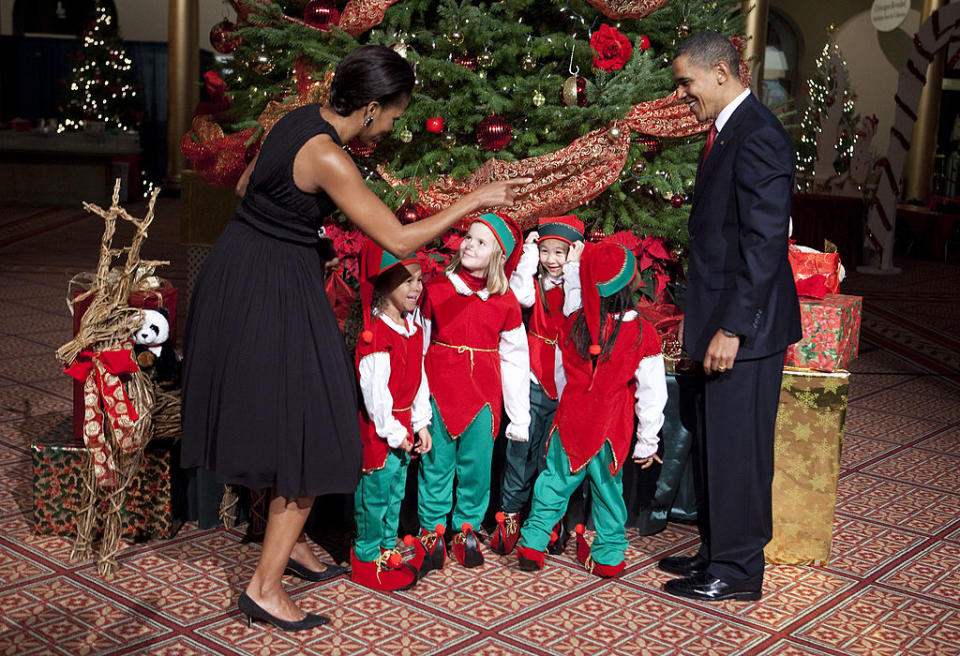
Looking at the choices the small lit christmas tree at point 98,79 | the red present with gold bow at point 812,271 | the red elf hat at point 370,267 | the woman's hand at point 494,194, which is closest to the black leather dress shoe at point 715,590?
the red present with gold bow at point 812,271

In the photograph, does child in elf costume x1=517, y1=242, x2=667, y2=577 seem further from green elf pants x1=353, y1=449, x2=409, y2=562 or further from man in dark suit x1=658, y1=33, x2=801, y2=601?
green elf pants x1=353, y1=449, x2=409, y2=562

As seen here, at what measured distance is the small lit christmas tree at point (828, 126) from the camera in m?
14.5

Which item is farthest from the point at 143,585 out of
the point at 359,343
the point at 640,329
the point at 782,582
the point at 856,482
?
the point at 856,482

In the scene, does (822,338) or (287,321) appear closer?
(287,321)

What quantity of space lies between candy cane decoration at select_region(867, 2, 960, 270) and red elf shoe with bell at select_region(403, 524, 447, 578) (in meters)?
9.87

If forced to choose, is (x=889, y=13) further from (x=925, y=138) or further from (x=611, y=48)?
(x=611, y=48)

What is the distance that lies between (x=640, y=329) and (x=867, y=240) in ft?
32.0

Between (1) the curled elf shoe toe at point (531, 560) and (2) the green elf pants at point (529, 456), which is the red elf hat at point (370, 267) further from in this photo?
(1) the curled elf shoe toe at point (531, 560)

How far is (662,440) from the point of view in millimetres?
3855

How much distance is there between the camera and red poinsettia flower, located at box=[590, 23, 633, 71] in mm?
3867

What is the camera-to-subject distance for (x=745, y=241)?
9.77 feet

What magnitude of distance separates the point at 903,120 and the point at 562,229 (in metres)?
9.71

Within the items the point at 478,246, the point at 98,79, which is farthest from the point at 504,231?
the point at 98,79

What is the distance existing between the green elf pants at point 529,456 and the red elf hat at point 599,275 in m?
0.39
